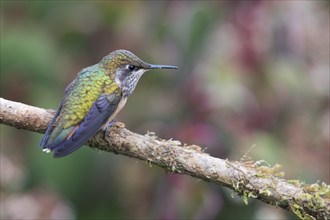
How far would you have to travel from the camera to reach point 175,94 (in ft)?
18.0

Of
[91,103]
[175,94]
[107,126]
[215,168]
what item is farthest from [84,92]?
[175,94]

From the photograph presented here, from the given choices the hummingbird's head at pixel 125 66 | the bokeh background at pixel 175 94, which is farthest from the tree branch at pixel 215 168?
the bokeh background at pixel 175 94

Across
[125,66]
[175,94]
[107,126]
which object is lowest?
[107,126]

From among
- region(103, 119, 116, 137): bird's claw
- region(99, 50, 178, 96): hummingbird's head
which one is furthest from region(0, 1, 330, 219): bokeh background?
region(103, 119, 116, 137): bird's claw

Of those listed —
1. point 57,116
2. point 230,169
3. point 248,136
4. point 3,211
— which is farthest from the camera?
point 3,211

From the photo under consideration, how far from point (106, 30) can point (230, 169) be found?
102 inches

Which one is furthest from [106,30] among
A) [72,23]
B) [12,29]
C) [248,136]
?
[248,136]

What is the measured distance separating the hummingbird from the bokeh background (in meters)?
0.96

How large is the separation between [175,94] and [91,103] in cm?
153

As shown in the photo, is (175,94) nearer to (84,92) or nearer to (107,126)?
(84,92)

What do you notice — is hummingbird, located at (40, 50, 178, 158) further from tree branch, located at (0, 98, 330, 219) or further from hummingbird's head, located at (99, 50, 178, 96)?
tree branch, located at (0, 98, 330, 219)

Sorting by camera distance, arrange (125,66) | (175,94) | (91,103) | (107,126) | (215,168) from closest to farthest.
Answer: (215,168), (107,126), (91,103), (125,66), (175,94)

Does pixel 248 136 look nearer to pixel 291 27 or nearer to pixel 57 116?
pixel 291 27

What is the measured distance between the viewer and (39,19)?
231 inches
